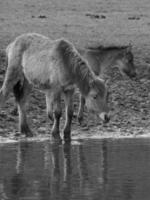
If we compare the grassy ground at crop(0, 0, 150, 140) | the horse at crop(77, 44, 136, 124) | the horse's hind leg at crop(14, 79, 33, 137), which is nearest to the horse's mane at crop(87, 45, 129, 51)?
the horse at crop(77, 44, 136, 124)

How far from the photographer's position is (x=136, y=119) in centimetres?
1549

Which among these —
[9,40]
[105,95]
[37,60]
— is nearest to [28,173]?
[105,95]

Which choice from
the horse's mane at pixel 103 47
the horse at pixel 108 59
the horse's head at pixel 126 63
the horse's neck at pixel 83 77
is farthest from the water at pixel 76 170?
the horse's head at pixel 126 63

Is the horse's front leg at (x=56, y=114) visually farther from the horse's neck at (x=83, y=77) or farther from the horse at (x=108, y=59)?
the horse at (x=108, y=59)

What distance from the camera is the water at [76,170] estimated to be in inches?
327

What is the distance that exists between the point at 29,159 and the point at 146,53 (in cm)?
1079

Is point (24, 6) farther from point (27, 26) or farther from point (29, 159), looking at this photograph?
point (29, 159)

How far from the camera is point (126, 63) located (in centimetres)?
1847

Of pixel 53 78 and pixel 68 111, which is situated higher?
pixel 53 78

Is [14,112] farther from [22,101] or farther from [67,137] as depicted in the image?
[67,137]

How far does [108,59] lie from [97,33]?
6.35 meters

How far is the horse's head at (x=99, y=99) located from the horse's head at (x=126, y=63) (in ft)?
16.4

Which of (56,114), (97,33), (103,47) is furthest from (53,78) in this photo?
(97,33)

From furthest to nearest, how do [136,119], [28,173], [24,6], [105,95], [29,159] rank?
[24,6] → [136,119] → [105,95] → [29,159] → [28,173]
